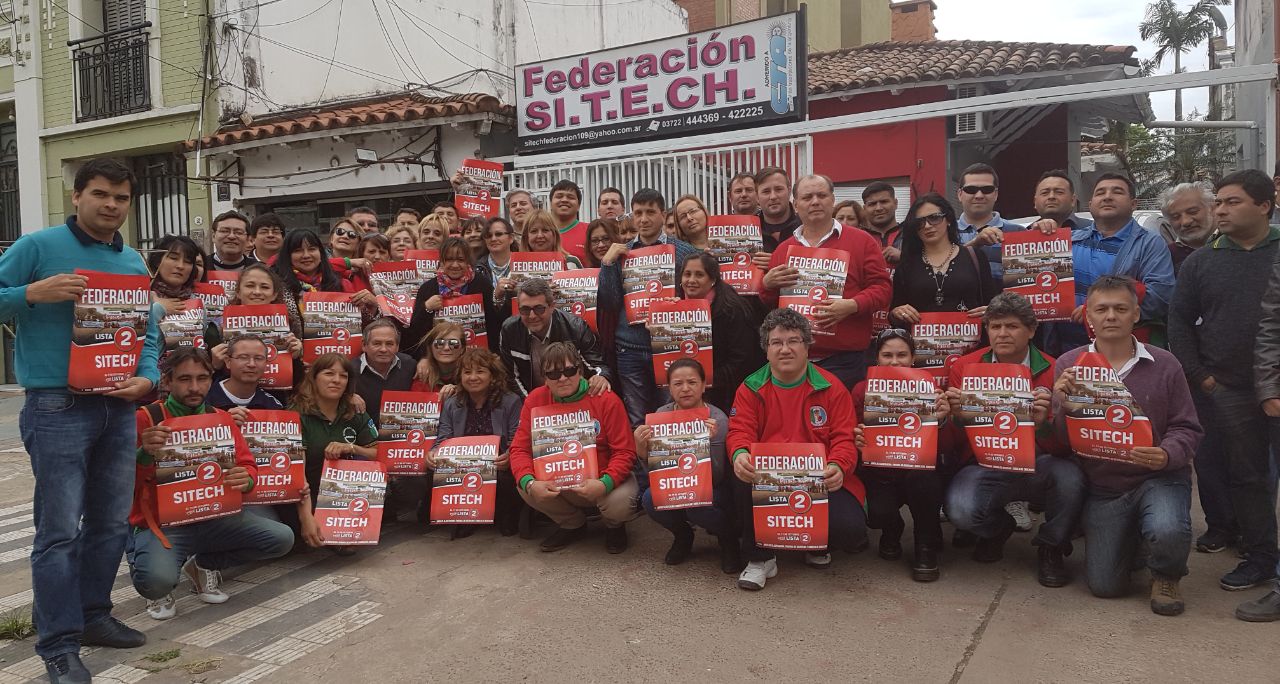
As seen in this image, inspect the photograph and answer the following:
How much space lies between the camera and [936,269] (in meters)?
4.99

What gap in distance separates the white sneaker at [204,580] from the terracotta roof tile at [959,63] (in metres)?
11.0

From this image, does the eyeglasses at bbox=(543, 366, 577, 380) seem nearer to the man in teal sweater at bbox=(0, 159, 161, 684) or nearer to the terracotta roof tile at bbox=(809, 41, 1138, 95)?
the man in teal sweater at bbox=(0, 159, 161, 684)

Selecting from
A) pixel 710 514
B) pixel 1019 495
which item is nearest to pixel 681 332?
pixel 710 514

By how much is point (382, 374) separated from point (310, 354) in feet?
1.53

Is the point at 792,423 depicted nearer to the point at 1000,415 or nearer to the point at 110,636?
the point at 1000,415

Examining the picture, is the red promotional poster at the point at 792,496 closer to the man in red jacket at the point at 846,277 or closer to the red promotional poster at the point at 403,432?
the man in red jacket at the point at 846,277

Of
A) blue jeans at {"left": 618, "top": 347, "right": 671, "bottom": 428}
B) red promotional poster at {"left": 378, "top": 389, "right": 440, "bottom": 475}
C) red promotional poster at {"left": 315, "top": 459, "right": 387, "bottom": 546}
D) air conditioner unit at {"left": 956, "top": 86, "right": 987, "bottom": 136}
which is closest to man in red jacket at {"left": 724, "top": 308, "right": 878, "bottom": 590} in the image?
blue jeans at {"left": 618, "top": 347, "right": 671, "bottom": 428}

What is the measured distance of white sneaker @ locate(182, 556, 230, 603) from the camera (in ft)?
14.8

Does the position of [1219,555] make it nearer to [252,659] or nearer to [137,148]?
[252,659]

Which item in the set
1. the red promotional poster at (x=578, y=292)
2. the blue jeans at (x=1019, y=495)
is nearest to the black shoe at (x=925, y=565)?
the blue jeans at (x=1019, y=495)

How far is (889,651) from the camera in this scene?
3.62 meters

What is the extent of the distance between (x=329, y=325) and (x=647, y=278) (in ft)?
6.99

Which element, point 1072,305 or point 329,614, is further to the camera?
point 1072,305

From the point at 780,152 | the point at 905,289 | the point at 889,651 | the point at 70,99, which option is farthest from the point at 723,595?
the point at 70,99
